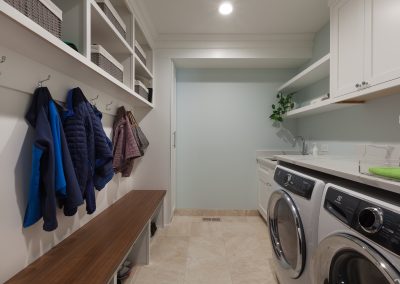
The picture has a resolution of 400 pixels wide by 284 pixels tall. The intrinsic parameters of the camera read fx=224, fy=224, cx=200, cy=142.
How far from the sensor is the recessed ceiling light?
83.5 inches

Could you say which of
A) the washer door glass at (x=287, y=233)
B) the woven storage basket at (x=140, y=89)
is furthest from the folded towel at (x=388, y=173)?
the woven storage basket at (x=140, y=89)

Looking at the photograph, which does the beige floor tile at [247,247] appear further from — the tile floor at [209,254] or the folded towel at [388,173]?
the folded towel at [388,173]

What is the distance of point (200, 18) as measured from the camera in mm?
2396

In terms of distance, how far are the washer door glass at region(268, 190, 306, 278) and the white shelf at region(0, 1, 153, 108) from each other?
4.59ft

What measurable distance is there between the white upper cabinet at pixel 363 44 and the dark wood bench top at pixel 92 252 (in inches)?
A: 72.5

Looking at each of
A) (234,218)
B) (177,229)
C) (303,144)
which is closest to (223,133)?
(303,144)

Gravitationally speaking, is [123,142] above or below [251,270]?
above

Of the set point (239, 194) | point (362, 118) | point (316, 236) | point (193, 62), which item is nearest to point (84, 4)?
point (316, 236)

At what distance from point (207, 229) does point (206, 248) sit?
1.52 feet

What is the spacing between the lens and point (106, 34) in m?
1.64

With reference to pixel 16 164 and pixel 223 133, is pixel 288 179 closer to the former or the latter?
pixel 16 164

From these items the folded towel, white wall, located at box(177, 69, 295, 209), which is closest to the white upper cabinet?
the folded towel

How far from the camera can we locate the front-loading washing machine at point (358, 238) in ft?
2.19

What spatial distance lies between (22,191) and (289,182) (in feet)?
4.82
